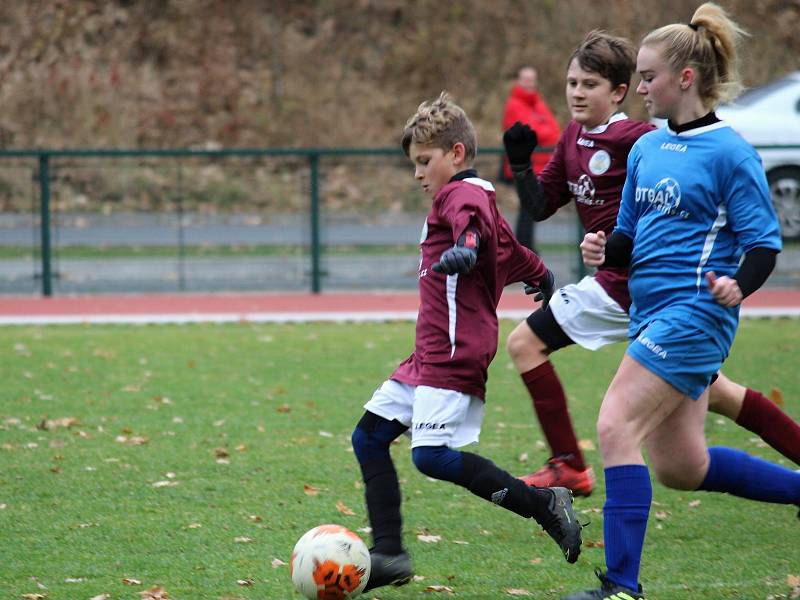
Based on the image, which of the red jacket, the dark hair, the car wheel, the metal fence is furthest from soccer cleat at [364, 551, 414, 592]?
the car wheel

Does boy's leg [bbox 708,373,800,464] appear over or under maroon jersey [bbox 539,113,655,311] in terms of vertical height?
under

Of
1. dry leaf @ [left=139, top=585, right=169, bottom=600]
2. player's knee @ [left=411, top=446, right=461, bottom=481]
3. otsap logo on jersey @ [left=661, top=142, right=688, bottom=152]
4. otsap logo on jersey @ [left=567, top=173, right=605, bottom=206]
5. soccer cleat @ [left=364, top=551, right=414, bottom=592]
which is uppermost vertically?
otsap logo on jersey @ [left=661, top=142, right=688, bottom=152]

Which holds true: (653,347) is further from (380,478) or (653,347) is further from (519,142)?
(519,142)

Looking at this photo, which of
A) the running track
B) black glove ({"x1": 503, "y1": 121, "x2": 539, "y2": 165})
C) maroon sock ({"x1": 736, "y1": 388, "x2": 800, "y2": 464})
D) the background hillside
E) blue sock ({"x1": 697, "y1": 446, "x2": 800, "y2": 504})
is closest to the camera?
blue sock ({"x1": 697, "y1": 446, "x2": 800, "y2": 504})

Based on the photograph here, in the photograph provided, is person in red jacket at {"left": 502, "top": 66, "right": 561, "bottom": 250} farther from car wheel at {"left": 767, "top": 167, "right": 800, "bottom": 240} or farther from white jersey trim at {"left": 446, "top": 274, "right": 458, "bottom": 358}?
white jersey trim at {"left": 446, "top": 274, "right": 458, "bottom": 358}

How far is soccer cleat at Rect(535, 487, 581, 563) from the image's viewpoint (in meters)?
4.31

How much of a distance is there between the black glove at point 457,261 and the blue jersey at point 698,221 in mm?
563

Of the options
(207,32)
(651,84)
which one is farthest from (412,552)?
(207,32)

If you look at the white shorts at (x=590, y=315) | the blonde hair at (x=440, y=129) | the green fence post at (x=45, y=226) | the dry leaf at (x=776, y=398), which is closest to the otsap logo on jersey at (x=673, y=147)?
the blonde hair at (x=440, y=129)

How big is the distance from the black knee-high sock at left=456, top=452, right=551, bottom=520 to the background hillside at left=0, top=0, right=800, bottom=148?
18605mm

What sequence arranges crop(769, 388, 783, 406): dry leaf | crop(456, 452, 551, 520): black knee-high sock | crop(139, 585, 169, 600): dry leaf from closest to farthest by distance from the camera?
crop(139, 585, 169, 600): dry leaf < crop(456, 452, 551, 520): black knee-high sock < crop(769, 388, 783, 406): dry leaf

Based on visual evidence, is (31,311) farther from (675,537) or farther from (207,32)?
(207,32)

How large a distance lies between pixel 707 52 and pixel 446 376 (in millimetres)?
1349

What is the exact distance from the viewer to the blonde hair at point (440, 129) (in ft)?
14.1
